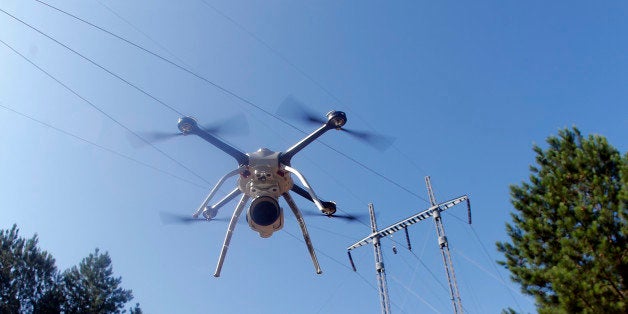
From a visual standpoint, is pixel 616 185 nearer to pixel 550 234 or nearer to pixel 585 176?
pixel 585 176

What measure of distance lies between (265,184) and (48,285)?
23256 millimetres

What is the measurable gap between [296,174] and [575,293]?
748cm

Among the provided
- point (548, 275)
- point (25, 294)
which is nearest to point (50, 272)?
point (25, 294)

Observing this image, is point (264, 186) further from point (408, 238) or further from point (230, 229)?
point (408, 238)

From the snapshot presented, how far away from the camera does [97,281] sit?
85.7ft

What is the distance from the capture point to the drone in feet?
22.1

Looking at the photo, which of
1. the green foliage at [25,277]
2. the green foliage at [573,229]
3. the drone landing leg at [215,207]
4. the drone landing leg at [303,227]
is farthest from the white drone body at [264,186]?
the green foliage at [25,277]

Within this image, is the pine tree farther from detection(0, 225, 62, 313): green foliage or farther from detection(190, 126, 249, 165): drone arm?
detection(190, 126, 249, 165): drone arm

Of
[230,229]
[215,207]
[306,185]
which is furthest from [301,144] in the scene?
[215,207]

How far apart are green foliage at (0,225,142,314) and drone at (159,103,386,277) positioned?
21.0 meters

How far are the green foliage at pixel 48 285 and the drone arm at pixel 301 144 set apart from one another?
22.0 metres

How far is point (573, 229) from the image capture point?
11.2m

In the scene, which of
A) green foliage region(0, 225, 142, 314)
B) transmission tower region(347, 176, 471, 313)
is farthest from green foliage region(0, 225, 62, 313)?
transmission tower region(347, 176, 471, 313)

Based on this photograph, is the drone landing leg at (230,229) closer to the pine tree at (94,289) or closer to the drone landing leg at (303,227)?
the drone landing leg at (303,227)
